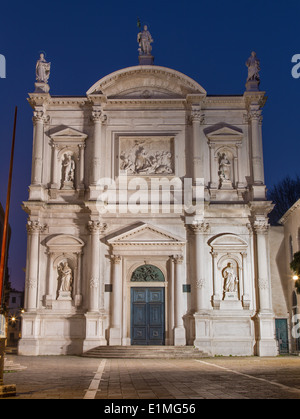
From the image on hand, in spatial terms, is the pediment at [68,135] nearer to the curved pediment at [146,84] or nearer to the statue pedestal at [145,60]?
the curved pediment at [146,84]

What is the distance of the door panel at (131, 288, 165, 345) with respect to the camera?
83.6ft

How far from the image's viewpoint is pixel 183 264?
84.7ft

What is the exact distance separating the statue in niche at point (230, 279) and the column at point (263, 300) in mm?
1072

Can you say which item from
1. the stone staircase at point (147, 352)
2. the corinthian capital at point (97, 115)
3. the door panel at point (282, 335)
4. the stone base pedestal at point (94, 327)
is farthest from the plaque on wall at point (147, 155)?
the door panel at point (282, 335)

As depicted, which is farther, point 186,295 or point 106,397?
point 186,295

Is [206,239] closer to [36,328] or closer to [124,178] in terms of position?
[124,178]

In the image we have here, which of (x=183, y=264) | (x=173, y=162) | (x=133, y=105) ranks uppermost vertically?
(x=133, y=105)

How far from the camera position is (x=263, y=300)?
993 inches

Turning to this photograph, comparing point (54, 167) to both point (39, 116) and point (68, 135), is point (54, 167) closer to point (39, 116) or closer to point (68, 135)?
point (68, 135)

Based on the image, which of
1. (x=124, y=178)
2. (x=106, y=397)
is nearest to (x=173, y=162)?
(x=124, y=178)

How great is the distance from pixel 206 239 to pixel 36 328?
894 centimetres

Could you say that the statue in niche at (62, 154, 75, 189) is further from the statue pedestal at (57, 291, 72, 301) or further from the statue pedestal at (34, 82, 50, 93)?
the statue pedestal at (57, 291, 72, 301)

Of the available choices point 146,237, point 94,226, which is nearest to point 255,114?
point 146,237
